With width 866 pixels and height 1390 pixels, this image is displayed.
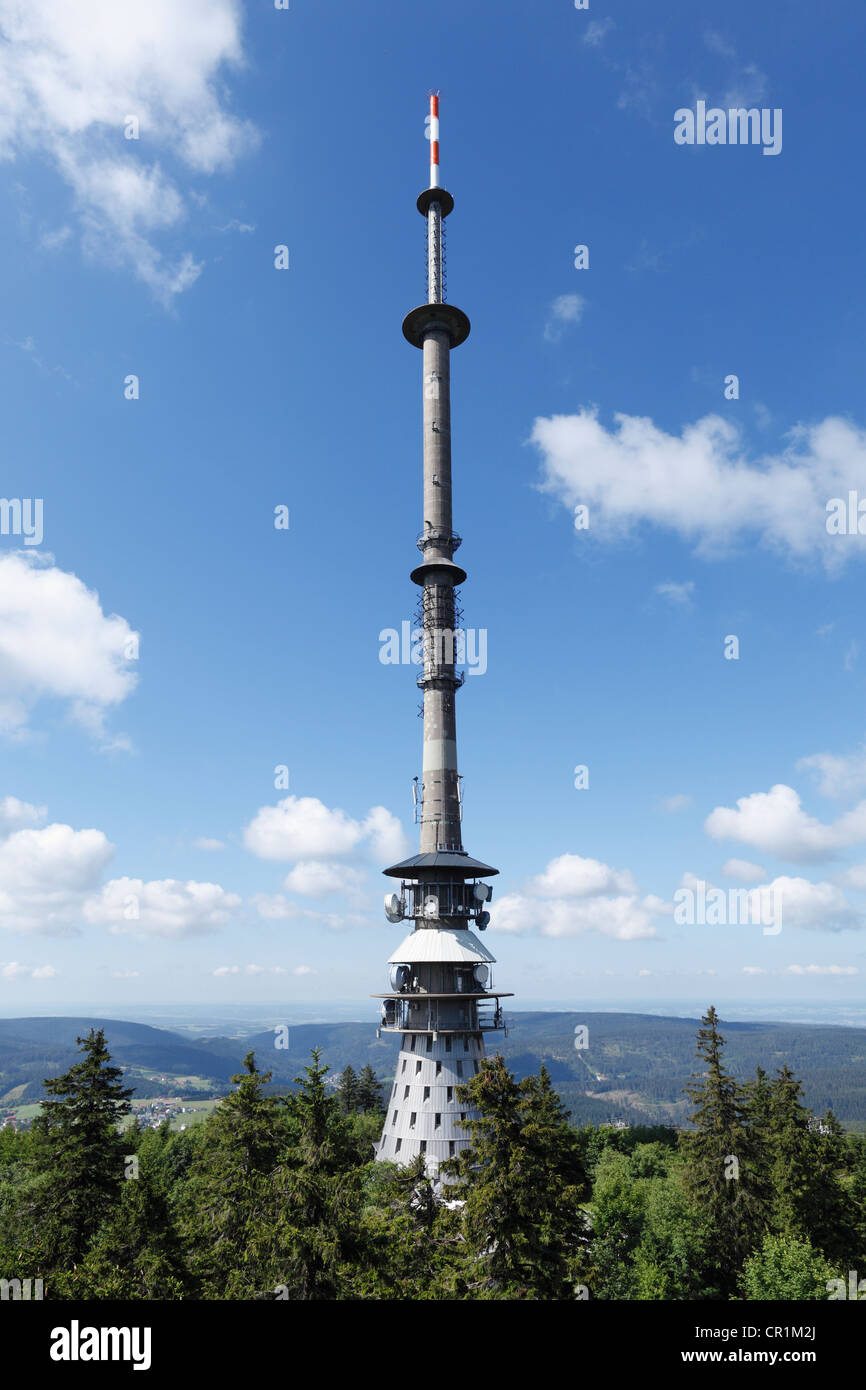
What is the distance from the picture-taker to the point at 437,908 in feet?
200

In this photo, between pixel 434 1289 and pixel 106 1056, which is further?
pixel 106 1056

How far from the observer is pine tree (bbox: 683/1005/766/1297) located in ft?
133

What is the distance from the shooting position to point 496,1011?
2368 inches

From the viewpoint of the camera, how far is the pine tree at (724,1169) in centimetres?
4066

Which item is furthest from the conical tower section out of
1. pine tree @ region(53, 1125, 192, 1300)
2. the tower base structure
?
pine tree @ region(53, 1125, 192, 1300)

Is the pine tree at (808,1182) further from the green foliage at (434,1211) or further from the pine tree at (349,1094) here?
the pine tree at (349,1094)

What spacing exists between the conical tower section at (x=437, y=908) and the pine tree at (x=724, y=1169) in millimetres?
16835

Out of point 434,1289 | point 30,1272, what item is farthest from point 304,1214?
point 30,1272

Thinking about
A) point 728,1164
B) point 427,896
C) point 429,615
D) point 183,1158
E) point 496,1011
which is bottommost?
point 183,1158
